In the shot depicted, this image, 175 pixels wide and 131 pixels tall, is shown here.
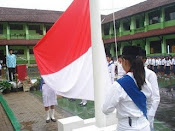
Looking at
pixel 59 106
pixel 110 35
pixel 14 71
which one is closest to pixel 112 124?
pixel 59 106

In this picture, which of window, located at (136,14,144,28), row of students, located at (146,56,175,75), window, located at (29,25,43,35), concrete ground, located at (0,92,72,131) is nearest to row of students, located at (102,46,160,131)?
concrete ground, located at (0,92,72,131)

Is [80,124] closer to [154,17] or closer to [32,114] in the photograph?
[32,114]

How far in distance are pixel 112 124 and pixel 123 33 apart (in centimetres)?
2388

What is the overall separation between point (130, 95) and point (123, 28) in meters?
26.1

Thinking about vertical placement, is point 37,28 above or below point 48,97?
above

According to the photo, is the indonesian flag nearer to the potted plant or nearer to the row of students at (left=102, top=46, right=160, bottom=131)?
the row of students at (left=102, top=46, right=160, bottom=131)

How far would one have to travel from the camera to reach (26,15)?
2727cm

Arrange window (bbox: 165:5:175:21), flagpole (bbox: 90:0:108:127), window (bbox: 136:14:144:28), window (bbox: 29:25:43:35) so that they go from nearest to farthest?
flagpole (bbox: 90:0:108:127) < window (bbox: 165:5:175:21) < window (bbox: 136:14:144:28) < window (bbox: 29:25:43:35)

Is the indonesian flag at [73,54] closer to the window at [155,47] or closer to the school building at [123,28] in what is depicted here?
the school building at [123,28]

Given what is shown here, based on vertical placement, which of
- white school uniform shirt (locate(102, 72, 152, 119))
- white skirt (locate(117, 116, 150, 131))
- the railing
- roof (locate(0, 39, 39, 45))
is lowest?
white skirt (locate(117, 116, 150, 131))

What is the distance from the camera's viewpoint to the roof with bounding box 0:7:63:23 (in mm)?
25781

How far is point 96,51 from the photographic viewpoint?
10.6ft

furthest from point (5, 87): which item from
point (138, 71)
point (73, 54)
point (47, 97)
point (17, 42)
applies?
point (17, 42)

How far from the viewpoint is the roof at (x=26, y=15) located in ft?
84.6
